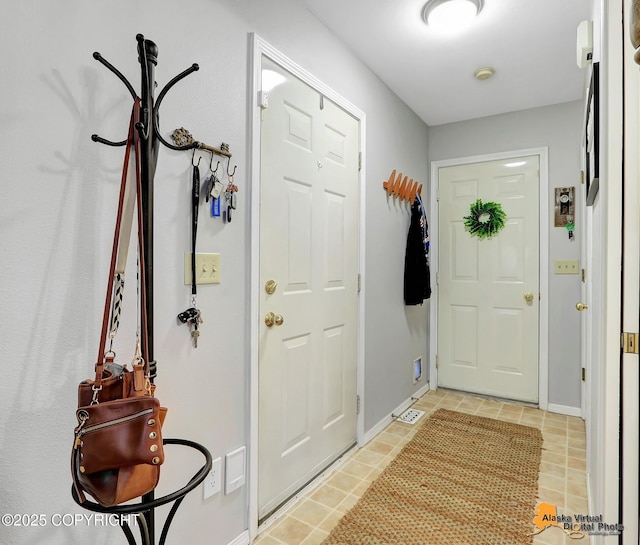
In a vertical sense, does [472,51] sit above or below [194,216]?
above

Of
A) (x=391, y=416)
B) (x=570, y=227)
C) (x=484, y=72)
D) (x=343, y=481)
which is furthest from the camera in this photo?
(x=570, y=227)

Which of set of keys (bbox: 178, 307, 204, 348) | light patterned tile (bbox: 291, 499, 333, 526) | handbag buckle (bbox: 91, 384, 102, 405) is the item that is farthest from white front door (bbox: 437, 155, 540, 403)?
handbag buckle (bbox: 91, 384, 102, 405)

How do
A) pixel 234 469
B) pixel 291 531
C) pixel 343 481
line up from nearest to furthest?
1. pixel 234 469
2. pixel 291 531
3. pixel 343 481

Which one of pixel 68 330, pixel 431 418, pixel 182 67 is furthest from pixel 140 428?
pixel 431 418

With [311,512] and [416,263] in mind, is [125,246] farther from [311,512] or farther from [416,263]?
[416,263]

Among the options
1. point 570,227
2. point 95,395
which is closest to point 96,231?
point 95,395

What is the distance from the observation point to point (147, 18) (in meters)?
1.26

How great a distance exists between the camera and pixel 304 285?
2.05 m

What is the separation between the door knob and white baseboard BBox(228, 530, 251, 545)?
2.86ft

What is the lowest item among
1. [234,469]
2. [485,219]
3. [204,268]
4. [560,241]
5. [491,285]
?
[234,469]

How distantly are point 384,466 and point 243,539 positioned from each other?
0.95 metres

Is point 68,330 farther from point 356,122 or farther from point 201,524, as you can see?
point 356,122

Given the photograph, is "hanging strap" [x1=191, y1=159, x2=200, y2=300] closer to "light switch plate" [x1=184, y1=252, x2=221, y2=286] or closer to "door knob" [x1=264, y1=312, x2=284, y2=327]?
"light switch plate" [x1=184, y1=252, x2=221, y2=286]

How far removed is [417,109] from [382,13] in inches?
53.0
